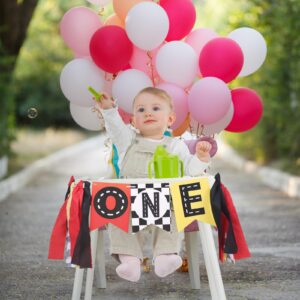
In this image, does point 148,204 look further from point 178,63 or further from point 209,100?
point 178,63

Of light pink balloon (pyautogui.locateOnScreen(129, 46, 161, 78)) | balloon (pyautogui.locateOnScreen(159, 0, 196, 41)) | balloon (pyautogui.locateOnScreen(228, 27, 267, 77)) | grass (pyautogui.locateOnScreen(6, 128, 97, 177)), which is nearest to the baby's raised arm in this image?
light pink balloon (pyautogui.locateOnScreen(129, 46, 161, 78))

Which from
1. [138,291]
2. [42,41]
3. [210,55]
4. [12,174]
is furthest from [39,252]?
[42,41]

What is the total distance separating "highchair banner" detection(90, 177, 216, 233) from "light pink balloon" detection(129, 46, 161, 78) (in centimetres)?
152

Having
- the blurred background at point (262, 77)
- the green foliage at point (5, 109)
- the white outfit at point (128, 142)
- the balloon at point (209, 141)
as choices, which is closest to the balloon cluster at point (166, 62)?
the balloon at point (209, 141)

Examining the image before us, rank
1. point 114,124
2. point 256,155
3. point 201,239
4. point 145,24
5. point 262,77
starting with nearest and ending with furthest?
point 201,239 < point 114,124 < point 145,24 < point 262,77 < point 256,155

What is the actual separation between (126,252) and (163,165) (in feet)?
1.79

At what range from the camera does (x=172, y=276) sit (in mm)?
6406

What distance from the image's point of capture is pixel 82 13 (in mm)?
6383

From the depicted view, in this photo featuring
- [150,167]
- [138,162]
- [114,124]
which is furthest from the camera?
[138,162]

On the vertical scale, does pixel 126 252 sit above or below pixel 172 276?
above

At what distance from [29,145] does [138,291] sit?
19747 millimetres

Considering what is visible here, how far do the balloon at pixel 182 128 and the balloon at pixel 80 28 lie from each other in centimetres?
87

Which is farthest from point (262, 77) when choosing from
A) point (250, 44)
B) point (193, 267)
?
point (193, 267)

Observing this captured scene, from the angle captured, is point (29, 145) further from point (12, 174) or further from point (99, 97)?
point (99, 97)
